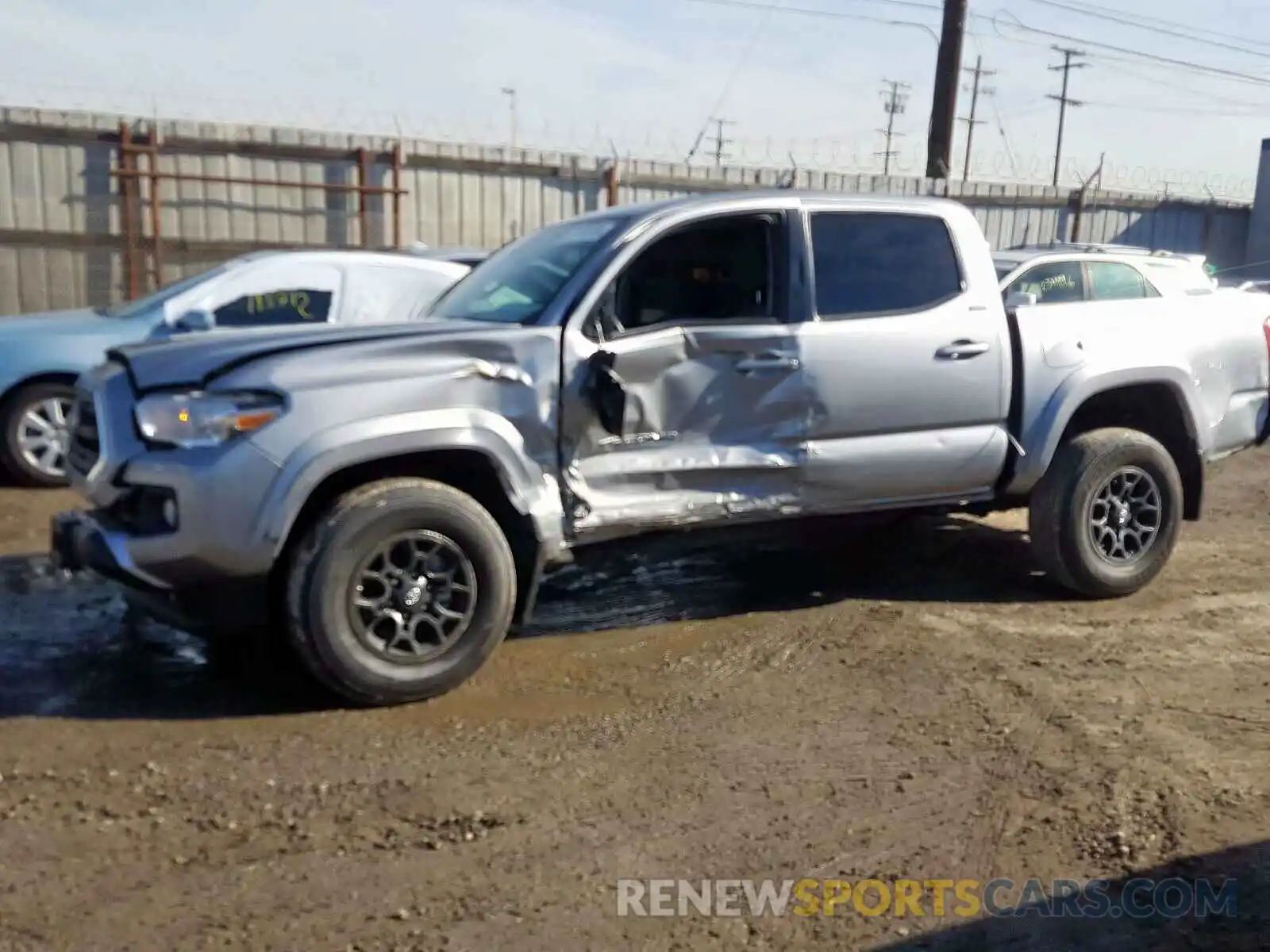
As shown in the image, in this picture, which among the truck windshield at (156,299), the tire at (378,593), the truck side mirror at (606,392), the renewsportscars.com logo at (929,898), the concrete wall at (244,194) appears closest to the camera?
the renewsportscars.com logo at (929,898)

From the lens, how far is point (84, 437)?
14.7 feet

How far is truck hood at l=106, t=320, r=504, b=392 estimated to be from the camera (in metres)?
4.07

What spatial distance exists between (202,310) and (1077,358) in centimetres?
539

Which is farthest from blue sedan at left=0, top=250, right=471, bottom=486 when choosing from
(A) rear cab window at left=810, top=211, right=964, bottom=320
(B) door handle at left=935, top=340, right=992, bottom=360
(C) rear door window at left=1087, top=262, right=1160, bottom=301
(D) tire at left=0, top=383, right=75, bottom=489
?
(C) rear door window at left=1087, top=262, right=1160, bottom=301

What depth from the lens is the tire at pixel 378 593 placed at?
13.5ft

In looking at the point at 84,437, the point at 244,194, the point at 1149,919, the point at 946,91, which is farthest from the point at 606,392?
the point at 946,91

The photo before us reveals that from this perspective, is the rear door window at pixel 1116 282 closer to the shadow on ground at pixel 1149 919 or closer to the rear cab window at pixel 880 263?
the rear cab window at pixel 880 263

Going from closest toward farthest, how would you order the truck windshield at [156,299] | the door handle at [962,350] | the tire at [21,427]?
the door handle at [962,350]
the tire at [21,427]
the truck windshield at [156,299]

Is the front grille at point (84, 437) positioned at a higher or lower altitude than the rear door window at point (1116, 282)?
lower

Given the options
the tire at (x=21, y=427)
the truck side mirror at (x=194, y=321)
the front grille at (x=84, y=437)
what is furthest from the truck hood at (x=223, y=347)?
the tire at (x=21, y=427)

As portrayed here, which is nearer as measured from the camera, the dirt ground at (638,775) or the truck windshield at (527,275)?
the dirt ground at (638,775)

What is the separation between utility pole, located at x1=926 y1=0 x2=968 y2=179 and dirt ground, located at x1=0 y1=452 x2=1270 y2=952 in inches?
519

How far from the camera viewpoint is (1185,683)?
4707 mm

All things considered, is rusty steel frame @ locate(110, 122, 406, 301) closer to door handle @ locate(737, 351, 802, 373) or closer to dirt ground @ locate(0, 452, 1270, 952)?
dirt ground @ locate(0, 452, 1270, 952)
